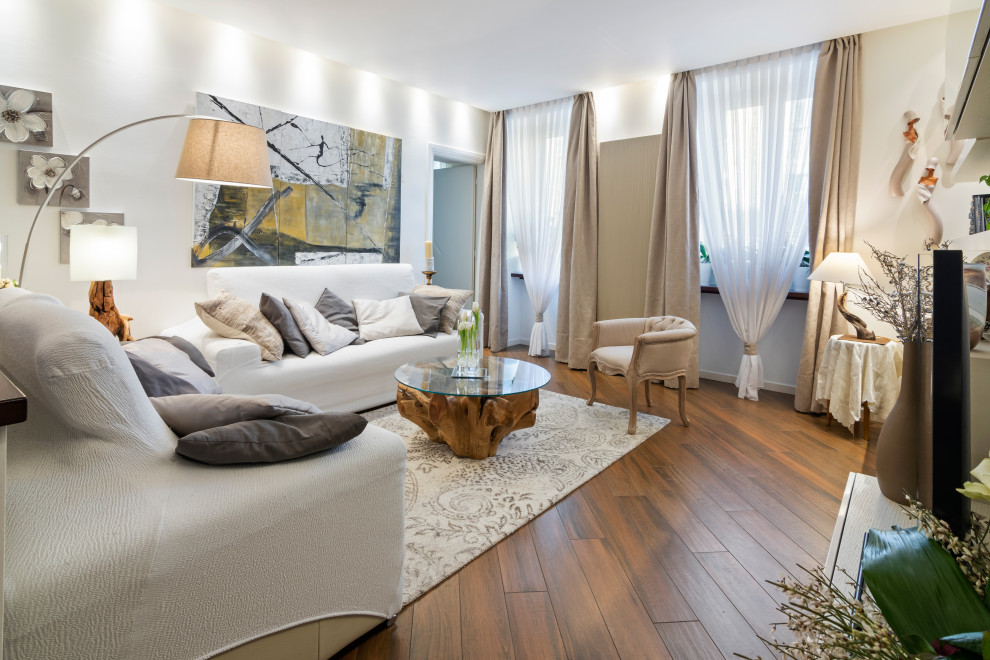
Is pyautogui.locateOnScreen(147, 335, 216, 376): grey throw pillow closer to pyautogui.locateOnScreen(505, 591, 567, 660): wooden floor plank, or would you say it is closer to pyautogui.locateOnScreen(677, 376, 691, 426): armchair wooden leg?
pyautogui.locateOnScreen(505, 591, 567, 660): wooden floor plank

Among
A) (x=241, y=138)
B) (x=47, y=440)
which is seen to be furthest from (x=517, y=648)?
(x=241, y=138)

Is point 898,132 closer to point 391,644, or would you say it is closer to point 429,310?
point 429,310

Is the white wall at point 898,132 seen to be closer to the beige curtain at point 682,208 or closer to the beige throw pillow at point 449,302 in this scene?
the beige curtain at point 682,208

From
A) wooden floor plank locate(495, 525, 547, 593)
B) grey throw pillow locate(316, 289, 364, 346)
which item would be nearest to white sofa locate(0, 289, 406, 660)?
wooden floor plank locate(495, 525, 547, 593)

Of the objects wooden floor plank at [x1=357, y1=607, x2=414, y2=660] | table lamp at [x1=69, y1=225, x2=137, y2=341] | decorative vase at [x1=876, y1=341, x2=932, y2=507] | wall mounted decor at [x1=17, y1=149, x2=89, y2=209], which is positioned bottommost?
wooden floor plank at [x1=357, y1=607, x2=414, y2=660]

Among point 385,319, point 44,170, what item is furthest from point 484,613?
point 44,170

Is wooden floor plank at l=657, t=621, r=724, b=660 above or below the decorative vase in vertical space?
below

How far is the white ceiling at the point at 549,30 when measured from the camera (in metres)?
3.54

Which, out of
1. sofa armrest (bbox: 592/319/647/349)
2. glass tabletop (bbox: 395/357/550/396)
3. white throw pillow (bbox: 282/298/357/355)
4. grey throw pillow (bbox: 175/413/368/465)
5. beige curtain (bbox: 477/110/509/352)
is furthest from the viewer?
beige curtain (bbox: 477/110/509/352)

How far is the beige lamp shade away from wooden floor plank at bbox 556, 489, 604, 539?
2.13 metres

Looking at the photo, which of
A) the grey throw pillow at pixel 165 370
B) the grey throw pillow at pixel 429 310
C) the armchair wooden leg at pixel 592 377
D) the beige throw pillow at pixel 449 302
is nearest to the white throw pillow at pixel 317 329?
the grey throw pillow at pixel 429 310

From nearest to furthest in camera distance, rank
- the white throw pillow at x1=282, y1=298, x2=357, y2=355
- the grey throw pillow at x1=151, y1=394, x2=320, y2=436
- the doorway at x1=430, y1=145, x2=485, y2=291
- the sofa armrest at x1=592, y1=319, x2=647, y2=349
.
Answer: the grey throw pillow at x1=151, y1=394, x2=320, y2=436, the white throw pillow at x1=282, y1=298, x2=357, y2=355, the sofa armrest at x1=592, y1=319, x2=647, y2=349, the doorway at x1=430, y1=145, x2=485, y2=291

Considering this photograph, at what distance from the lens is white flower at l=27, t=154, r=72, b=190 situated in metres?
3.07

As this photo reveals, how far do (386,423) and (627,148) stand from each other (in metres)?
3.46
